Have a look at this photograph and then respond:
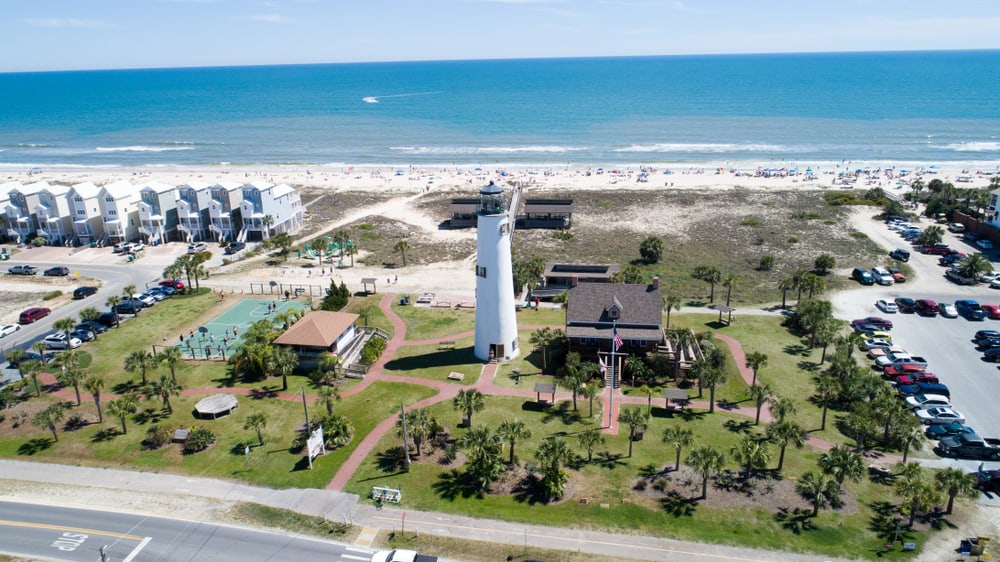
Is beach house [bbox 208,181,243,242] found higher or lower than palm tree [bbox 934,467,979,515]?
higher

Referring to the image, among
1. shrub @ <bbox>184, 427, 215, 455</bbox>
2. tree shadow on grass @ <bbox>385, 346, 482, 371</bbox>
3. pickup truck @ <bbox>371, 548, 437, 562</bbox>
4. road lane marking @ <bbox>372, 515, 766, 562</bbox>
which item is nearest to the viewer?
pickup truck @ <bbox>371, 548, 437, 562</bbox>

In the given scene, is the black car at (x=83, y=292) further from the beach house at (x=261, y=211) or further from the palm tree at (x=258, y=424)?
the palm tree at (x=258, y=424)

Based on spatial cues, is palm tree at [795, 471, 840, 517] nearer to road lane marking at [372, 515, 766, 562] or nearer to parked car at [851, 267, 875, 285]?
road lane marking at [372, 515, 766, 562]

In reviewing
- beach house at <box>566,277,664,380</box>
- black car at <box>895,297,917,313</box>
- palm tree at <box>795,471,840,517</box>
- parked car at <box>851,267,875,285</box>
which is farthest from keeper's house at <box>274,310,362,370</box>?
parked car at <box>851,267,875,285</box>

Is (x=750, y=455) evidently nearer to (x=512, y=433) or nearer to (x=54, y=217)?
(x=512, y=433)

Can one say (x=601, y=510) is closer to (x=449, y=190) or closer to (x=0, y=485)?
(x=0, y=485)

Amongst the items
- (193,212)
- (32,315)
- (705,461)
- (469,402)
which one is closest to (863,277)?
(705,461)

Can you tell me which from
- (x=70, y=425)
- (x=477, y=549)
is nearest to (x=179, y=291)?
(x=70, y=425)
